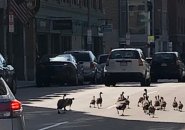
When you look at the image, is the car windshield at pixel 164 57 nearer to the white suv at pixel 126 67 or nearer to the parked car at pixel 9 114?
the white suv at pixel 126 67

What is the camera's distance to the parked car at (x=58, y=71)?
31.1m

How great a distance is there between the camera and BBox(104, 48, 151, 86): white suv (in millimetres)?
29750

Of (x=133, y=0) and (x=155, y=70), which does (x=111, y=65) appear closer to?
(x=155, y=70)

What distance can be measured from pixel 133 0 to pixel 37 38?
3706 centimetres

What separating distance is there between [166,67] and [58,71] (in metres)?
7.11

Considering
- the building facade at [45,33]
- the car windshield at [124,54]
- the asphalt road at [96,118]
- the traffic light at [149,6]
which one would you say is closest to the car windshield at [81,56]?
the building facade at [45,33]

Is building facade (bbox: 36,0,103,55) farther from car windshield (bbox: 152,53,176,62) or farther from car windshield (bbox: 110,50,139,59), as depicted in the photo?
car windshield (bbox: 110,50,139,59)

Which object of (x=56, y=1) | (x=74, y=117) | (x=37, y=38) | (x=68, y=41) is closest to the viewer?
(x=74, y=117)

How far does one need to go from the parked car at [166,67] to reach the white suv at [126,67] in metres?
5.41

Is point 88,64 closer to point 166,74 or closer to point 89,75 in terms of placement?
point 89,75

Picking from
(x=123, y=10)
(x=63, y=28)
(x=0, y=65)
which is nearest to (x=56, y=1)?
(x=63, y=28)

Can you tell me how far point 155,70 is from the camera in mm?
35844

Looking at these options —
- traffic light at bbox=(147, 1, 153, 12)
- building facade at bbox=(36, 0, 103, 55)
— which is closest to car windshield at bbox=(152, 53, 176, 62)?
building facade at bbox=(36, 0, 103, 55)

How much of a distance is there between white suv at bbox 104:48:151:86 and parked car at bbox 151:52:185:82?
541 cm
